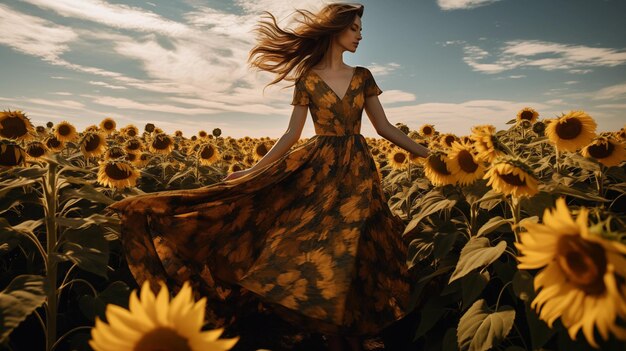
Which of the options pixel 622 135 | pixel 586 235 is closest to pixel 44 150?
pixel 586 235

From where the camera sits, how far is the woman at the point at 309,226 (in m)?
2.37

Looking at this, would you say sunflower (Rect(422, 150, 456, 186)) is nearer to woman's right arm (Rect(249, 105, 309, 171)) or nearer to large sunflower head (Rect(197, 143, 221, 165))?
woman's right arm (Rect(249, 105, 309, 171))

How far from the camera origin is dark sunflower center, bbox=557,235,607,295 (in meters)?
0.99

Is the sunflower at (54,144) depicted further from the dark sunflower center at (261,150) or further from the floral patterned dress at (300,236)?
the floral patterned dress at (300,236)

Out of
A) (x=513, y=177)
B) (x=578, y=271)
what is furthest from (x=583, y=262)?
(x=513, y=177)

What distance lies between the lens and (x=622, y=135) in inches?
190

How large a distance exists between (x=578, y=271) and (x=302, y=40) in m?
3.19

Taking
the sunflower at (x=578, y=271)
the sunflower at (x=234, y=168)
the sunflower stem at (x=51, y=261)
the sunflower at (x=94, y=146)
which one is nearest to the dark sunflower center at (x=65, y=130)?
the sunflower at (x=94, y=146)

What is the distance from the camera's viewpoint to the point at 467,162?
2.70m

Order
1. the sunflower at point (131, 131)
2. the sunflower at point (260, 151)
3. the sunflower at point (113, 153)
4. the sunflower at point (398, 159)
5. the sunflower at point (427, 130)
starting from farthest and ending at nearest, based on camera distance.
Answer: the sunflower at point (131, 131)
the sunflower at point (427, 130)
the sunflower at point (260, 151)
the sunflower at point (398, 159)
the sunflower at point (113, 153)

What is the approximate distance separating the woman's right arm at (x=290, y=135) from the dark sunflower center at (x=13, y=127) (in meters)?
3.77

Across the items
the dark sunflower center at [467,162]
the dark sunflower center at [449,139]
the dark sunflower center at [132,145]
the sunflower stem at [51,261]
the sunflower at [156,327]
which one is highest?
the dark sunflower center at [449,139]

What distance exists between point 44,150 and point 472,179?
13.7 ft

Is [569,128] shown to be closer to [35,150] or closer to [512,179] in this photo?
[512,179]
